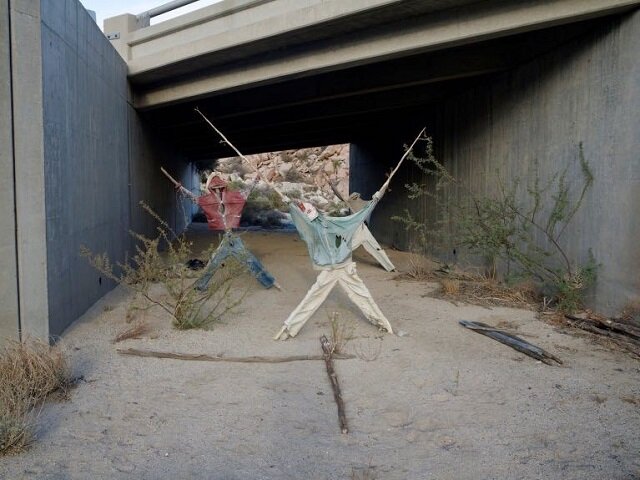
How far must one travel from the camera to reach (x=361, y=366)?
5754 mm

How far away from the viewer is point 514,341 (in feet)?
20.5

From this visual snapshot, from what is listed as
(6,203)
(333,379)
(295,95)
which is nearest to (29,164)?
(6,203)

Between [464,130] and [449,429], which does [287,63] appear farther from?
[449,429]

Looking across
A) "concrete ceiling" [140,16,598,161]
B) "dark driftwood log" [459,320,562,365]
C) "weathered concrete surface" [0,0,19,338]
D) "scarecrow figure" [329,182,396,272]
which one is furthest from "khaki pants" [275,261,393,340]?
"scarecrow figure" [329,182,396,272]

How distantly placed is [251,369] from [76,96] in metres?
4.49

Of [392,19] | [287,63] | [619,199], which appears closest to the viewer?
[619,199]

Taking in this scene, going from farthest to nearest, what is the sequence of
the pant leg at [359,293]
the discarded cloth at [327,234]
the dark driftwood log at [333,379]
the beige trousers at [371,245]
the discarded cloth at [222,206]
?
1. the beige trousers at [371,245]
2. the discarded cloth at [222,206]
3. the pant leg at [359,293]
4. the discarded cloth at [327,234]
5. the dark driftwood log at [333,379]

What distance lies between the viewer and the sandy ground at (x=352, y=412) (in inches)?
146

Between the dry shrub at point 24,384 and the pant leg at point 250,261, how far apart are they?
11.1ft

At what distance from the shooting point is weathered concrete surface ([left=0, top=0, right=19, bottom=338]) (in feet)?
19.1

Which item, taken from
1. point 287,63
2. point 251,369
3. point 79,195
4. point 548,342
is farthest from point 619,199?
point 79,195

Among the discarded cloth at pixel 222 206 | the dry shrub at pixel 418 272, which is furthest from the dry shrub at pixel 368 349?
the dry shrub at pixel 418 272

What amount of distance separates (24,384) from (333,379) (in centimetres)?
259

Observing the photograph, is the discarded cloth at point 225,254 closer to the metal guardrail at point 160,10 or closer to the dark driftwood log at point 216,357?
the dark driftwood log at point 216,357
